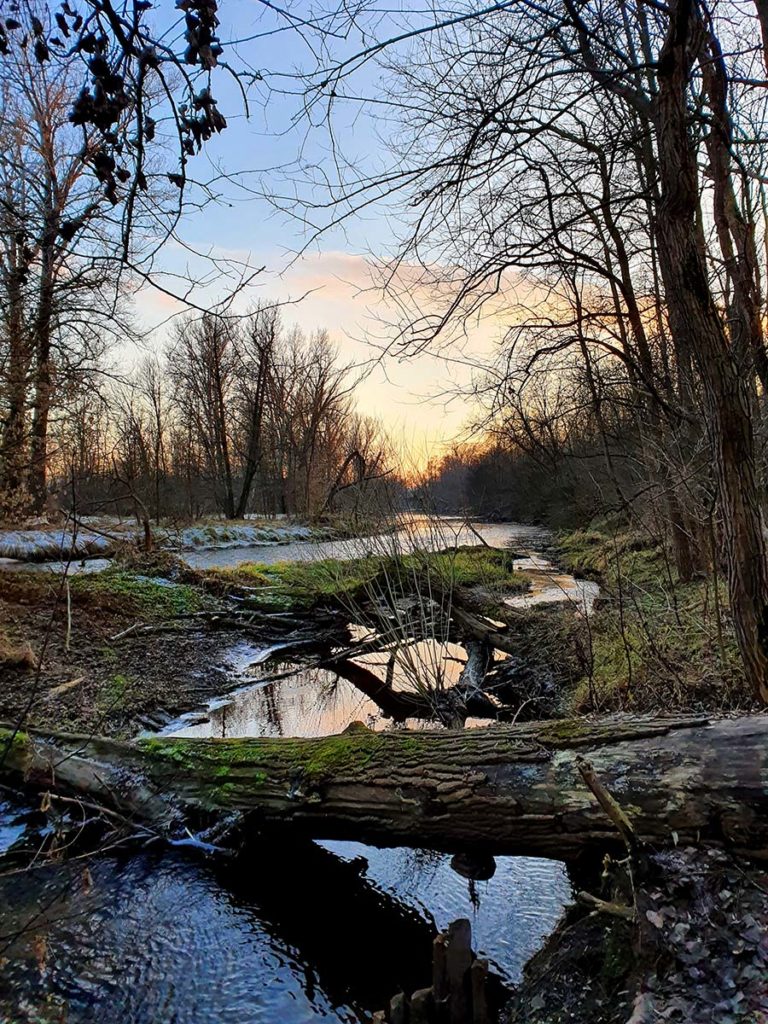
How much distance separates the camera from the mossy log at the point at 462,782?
287 centimetres

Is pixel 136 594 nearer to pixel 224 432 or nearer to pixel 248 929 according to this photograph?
pixel 248 929

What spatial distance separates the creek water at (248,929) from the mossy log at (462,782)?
38cm

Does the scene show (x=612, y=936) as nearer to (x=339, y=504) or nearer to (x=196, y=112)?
(x=196, y=112)

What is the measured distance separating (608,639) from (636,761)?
436cm

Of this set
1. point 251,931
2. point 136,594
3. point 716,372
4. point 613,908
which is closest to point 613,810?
point 613,908

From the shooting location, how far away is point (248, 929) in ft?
10.8

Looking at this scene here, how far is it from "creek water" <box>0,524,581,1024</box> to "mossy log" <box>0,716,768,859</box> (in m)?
0.38

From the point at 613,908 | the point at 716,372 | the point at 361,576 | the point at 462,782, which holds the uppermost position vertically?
the point at 716,372

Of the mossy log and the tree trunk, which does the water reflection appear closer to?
the mossy log

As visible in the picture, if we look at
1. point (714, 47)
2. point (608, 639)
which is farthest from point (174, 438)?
point (714, 47)

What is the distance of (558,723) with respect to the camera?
3.55m

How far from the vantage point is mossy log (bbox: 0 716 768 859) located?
287 centimetres

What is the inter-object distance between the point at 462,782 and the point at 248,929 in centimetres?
139

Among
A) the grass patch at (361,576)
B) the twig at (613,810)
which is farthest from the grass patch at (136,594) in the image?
the twig at (613,810)
